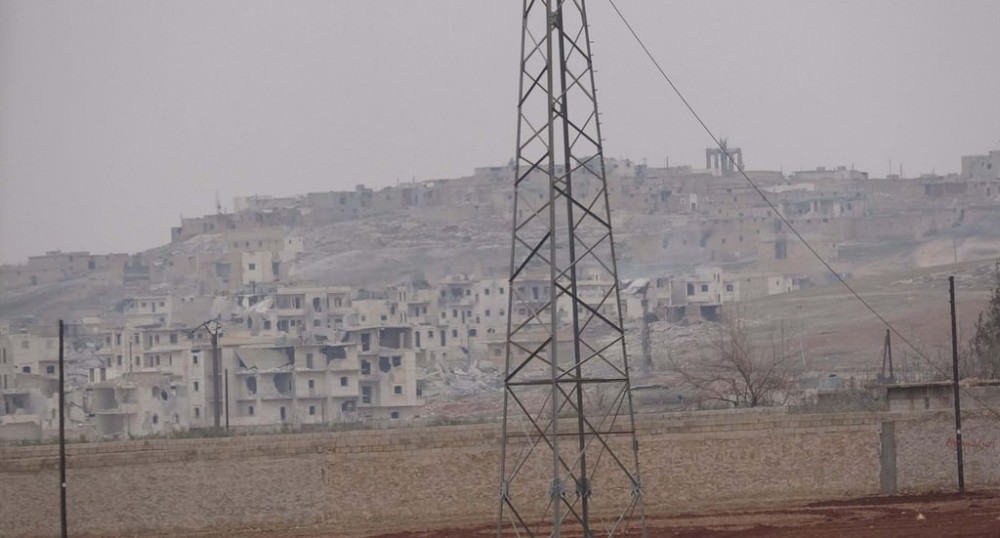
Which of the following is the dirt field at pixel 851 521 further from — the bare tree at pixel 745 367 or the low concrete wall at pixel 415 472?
the bare tree at pixel 745 367

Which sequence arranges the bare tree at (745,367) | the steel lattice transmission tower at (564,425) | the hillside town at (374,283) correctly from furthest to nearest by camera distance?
the hillside town at (374,283) → the bare tree at (745,367) → the steel lattice transmission tower at (564,425)

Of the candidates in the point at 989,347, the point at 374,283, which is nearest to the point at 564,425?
the point at 989,347

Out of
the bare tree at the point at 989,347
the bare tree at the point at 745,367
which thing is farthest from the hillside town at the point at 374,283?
the bare tree at the point at 989,347

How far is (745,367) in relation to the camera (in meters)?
58.4

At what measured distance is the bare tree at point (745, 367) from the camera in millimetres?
53844

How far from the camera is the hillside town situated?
10256 cm

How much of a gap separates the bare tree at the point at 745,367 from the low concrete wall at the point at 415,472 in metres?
15.2

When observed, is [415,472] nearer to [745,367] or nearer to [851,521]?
[851,521]

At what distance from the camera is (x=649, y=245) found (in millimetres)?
156125

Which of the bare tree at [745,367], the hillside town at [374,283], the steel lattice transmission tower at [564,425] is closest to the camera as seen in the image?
the steel lattice transmission tower at [564,425]

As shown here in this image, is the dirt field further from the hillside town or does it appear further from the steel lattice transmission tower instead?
the hillside town

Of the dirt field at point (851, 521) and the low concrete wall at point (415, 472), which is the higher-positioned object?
the low concrete wall at point (415, 472)

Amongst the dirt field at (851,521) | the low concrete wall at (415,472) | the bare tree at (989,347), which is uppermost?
the bare tree at (989,347)

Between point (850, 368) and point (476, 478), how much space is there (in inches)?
2344
